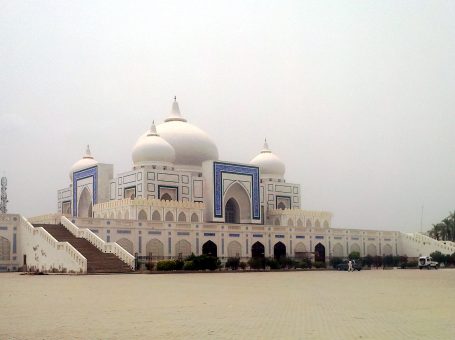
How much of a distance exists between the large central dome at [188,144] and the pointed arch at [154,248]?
11.2m

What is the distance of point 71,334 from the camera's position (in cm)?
817

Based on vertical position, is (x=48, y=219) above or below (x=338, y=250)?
above

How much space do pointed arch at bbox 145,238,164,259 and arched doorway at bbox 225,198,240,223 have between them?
11713mm

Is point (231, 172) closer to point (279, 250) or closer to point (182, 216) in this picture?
point (182, 216)

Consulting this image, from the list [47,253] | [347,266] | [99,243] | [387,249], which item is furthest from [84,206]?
[387,249]

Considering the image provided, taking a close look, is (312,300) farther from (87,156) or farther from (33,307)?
(87,156)

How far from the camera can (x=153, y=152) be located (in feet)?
143

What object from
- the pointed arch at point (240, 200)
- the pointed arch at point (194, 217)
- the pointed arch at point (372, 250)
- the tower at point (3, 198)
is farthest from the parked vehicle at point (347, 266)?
the tower at point (3, 198)

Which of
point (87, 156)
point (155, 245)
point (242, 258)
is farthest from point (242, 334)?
point (87, 156)

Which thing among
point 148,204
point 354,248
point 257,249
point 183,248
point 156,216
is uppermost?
point 148,204

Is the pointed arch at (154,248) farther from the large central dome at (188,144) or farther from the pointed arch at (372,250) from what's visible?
the pointed arch at (372,250)

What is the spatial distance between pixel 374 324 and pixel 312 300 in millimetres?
4096

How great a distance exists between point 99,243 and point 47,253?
8.65 ft

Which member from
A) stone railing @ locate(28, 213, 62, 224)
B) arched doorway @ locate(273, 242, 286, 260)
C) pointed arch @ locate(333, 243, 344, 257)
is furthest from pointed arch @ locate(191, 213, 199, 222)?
pointed arch @ locate(333, 243, 344, 257)
